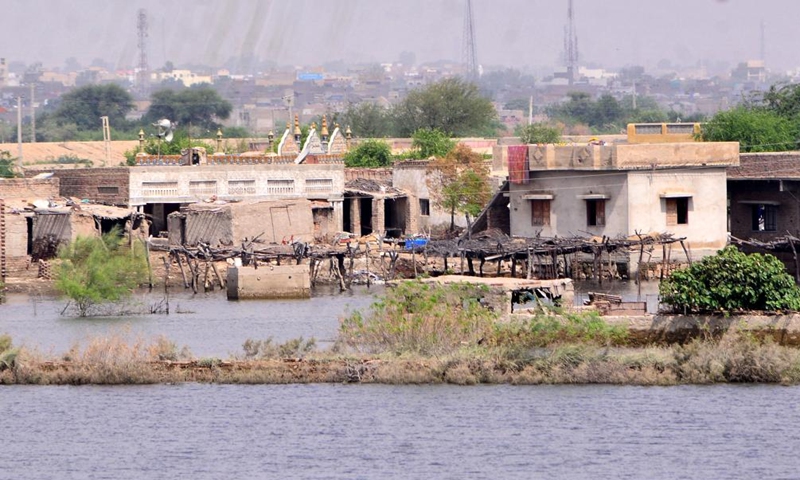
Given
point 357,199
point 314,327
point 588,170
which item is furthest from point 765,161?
point 314,327

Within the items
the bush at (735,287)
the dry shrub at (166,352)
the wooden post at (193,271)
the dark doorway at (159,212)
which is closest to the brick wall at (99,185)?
the dark doorway at (159,212)

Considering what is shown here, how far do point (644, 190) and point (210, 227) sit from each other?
12.1 meters

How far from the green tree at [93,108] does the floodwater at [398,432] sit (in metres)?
102

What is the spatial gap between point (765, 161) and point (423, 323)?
957 inches

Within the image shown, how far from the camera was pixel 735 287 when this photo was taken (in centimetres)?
2855

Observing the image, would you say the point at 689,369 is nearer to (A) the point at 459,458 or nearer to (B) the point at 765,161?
(A) the point at 459,458

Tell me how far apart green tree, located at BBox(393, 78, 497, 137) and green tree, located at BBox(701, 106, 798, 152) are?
127 ft

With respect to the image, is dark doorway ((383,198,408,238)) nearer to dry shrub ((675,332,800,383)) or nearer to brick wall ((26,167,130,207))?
brick wall ((26,167,130,207))

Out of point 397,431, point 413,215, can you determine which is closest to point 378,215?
point 413,215

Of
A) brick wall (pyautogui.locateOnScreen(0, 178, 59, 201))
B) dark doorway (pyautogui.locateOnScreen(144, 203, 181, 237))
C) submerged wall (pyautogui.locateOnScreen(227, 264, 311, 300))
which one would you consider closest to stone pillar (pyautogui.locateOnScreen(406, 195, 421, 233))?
dark doorway (pyautogui.locateOnScreen(144, 203, 181, 237))

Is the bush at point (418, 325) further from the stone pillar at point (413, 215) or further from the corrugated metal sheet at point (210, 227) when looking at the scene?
the stone pillar at point (413, 215)

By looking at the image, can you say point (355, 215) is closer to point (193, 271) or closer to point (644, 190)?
point (193, 271)

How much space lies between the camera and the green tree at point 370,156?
66062 mm

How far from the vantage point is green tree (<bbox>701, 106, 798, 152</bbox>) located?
59.2 metres
